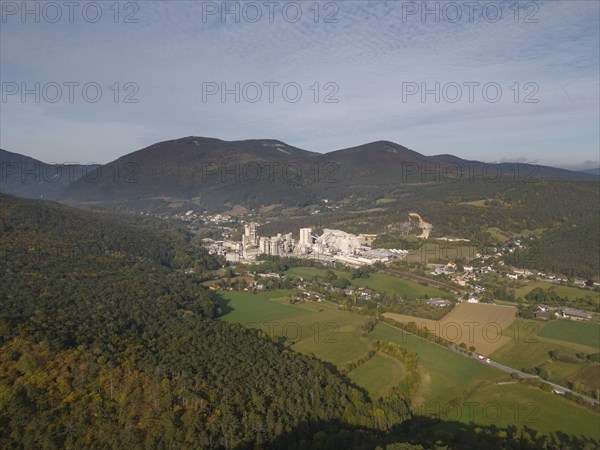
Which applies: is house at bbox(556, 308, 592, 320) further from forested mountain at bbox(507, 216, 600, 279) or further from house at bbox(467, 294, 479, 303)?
forested mountain at bbox(507, 216, 600, 279)

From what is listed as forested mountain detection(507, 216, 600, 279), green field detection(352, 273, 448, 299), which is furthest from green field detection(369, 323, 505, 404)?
forested mountain detection(507, 216, 600, 279)

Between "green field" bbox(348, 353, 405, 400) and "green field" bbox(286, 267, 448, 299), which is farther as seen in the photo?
"green field" bbox(286, 267, 448, 299)

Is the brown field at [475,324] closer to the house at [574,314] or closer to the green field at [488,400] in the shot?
the green field at [488,400]

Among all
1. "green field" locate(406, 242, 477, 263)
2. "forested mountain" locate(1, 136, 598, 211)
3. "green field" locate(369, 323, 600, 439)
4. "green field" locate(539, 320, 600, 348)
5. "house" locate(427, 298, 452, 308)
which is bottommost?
"green field" locate(369, 323, 600, 439)

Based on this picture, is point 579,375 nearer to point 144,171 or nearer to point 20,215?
point 20,215

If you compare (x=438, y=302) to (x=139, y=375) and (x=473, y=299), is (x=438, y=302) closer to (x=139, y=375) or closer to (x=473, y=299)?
(x=473, y=299)

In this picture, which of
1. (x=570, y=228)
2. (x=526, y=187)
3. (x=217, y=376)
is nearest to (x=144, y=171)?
(x=526, y=187)

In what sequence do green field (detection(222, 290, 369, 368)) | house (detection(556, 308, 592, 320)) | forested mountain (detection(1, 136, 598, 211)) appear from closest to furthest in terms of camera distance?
green field (detection(222, 290, 369, 368)), house (detection(556, 308, 592, 320)), forested mountain (detection(1, 136, 598, 211))
